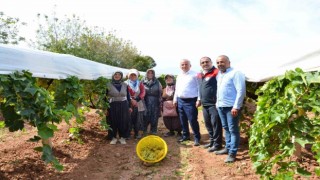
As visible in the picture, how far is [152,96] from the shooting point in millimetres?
6371

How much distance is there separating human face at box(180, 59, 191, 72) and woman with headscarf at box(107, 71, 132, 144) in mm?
1169

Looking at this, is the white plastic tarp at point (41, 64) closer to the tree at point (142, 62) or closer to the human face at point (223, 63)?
the human face at point (223, 63)

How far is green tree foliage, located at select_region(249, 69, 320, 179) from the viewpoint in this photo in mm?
2461

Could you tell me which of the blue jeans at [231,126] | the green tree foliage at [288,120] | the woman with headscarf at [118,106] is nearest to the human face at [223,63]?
the blue jeans at [231,126]

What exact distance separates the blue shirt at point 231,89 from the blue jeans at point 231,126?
0.12 metres

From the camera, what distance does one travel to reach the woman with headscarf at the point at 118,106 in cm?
560

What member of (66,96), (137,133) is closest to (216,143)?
(137,133)

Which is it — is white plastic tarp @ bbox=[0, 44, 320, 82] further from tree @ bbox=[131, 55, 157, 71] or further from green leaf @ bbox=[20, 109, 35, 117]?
tree @ bbox=[131, 55, 157, 71]

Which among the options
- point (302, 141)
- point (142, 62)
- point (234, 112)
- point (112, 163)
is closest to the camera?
point (302, 141)

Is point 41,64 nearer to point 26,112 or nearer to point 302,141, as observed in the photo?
point 26,112

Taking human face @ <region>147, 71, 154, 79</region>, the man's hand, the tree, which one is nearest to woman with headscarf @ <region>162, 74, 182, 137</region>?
human face @ <region>147, 71, 154, 79</region>

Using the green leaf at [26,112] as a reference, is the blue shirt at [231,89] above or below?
above

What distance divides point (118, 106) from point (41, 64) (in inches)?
82.3

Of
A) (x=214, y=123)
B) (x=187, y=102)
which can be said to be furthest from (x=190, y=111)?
(x=214, y=123)
